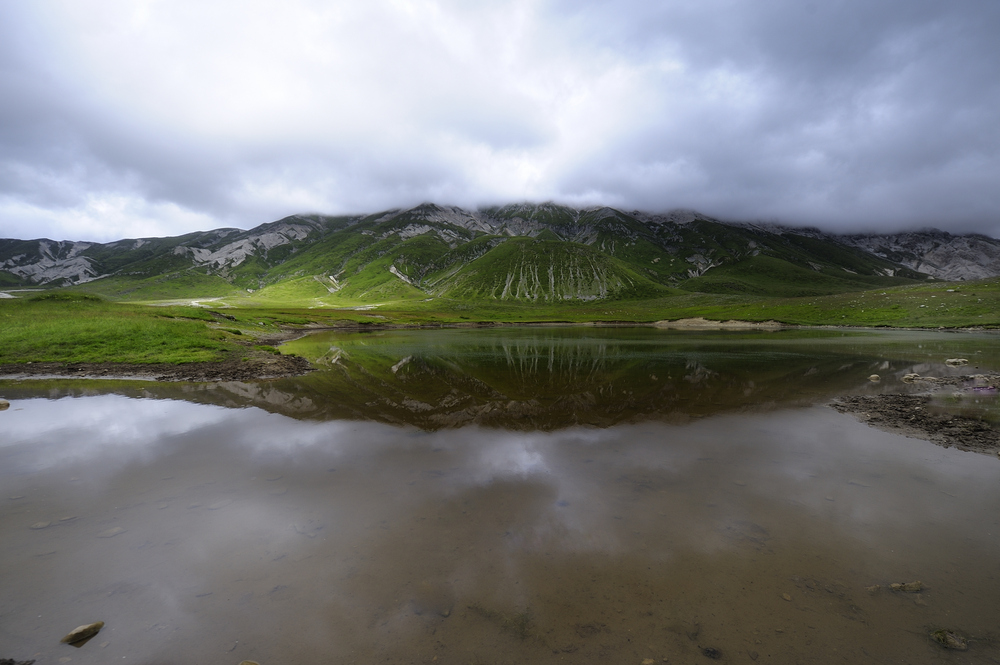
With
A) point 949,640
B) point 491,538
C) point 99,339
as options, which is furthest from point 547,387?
point 99,339

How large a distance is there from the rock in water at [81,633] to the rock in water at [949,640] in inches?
578

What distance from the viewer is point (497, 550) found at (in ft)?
29.9

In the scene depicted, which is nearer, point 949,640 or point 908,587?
point 949,640

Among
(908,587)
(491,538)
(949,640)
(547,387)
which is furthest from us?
(547,387)

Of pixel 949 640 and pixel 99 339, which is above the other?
pixel 99 339

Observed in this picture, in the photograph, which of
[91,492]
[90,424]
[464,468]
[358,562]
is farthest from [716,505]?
[90,424]

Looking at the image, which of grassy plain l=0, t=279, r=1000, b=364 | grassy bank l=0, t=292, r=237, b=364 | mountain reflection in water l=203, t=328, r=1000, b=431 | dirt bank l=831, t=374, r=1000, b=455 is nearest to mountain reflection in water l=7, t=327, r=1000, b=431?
mountain reflection in water l=203, t=328, r=1000, b=431

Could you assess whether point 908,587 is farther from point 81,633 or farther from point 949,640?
point 81,633

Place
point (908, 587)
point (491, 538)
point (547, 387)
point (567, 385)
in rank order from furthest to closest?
point (567, 385), point (547, 387), point (491, 538), point (908, 587)

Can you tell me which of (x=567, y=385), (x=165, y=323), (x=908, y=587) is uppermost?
(x=165, y=323)

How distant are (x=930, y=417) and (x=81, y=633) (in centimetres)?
3111

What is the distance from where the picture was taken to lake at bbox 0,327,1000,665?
671 cm

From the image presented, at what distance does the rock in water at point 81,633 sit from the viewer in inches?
261

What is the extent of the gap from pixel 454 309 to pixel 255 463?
180917 mm
